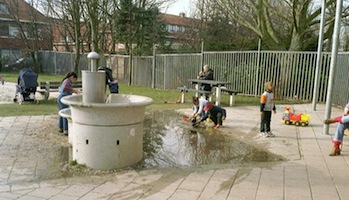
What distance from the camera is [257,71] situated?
15.5 meters

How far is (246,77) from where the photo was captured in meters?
15.9

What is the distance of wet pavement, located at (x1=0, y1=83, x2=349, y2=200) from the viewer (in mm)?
4121

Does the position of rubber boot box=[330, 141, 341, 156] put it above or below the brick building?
below

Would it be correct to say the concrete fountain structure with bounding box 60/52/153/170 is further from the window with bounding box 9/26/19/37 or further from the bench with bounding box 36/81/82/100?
the window with bounding box 9/26/19/37

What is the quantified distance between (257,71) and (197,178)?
11.7m

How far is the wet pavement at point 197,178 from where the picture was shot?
13.5ft

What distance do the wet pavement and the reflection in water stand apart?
0.13m

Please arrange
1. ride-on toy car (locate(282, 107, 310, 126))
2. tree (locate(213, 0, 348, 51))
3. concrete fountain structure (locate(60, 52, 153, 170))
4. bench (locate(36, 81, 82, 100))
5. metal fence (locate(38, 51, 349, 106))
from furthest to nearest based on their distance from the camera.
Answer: tree (locate(213, 0, 348, 51)) < metal fence (locate(38, 51, 349, 106)) < bench (locate(36, 81, 82, 100)) < ride-on toy car (locate(282, 107, 310, 126)) < concrete fountain structure (locate(60, 52, 153, 170))

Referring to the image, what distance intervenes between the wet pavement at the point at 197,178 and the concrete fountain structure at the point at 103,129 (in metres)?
0.31

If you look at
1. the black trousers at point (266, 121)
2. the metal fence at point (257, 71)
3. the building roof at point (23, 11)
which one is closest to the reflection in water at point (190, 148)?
the black trousers at point (266, 121)

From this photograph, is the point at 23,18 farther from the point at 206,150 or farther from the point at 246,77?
the point at 206,150

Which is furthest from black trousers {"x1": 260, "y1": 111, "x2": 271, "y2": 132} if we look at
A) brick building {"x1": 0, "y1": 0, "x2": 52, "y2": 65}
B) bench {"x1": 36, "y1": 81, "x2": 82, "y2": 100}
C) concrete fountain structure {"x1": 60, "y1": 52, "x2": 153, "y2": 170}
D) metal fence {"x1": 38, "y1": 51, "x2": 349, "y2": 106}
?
brick building {"x1": 0, "y1": 0, "x2": 52, "y2": 65}

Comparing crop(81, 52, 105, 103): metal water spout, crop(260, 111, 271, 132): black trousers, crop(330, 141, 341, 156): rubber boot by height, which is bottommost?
crop(330, 141, 341, 156): rubber boot

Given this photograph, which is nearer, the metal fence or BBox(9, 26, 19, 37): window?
the metal fence
